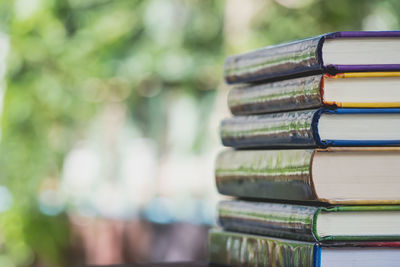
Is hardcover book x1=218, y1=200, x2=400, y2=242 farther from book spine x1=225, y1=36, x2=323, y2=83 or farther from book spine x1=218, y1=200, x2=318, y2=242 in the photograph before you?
book spine x1=225, y1=36, x2=323, y2=83

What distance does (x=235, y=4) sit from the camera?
4.23 m

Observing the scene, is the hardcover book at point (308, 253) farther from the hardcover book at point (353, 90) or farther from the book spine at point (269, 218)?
the hardcover book at point (353, 90)

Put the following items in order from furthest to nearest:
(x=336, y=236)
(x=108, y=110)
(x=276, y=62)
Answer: (x=108, y=110), (x=276, y=62), (x=336, y=236)

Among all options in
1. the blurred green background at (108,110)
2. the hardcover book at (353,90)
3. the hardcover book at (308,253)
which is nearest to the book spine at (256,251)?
the hardcover book at (308,253)

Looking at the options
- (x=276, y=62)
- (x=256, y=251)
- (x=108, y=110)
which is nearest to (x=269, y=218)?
(x=256, y=251)

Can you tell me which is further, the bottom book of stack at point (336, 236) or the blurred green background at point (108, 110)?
the blurred green background at point (108, 110)

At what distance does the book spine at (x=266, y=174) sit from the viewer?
0.67 metres

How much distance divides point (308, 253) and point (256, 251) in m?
0.11

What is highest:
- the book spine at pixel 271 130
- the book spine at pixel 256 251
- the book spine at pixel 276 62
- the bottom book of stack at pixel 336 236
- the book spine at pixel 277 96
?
the book spine at pixel 276 62

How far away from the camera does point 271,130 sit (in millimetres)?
741

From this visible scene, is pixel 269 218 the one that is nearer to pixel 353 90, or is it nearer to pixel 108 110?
pixel 353 90

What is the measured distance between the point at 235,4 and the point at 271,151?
3.56 metres

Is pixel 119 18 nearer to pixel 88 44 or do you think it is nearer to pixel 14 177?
pixel 88 44

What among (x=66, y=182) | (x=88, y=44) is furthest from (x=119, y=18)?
(x=66, y=182)
